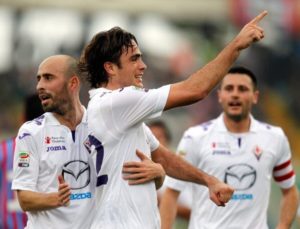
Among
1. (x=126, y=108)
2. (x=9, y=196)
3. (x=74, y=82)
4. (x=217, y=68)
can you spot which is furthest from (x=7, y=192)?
(x=217, y=68)

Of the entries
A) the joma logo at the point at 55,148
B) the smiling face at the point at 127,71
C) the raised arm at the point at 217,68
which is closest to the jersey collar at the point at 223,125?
the joma logo at the point at 55,148

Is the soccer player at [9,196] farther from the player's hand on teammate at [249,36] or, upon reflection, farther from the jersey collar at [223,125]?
the player's hand on teammate at [249,36]

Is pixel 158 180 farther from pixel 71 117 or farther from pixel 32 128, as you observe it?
pixel 32 128

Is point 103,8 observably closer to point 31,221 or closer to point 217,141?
point 217,141

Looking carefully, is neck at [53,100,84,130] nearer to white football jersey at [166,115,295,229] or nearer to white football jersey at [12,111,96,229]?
white football jersey at [12,111,96,229]

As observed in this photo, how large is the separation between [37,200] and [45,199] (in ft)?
0.25

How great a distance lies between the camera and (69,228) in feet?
24.6

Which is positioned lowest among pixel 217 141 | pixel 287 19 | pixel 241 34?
pixel 217 141

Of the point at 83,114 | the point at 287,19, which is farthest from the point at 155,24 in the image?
the point at 83,114

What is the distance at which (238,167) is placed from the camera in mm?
9773

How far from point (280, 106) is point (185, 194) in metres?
14.3

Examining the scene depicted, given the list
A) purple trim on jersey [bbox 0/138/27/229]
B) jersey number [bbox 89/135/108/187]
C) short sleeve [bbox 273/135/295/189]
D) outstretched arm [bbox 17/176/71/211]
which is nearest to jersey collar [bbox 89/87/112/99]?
A: jersey number [bbox 89/135/108/187]

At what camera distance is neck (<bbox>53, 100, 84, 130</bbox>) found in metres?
7.68

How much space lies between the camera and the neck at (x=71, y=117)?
768 cm
